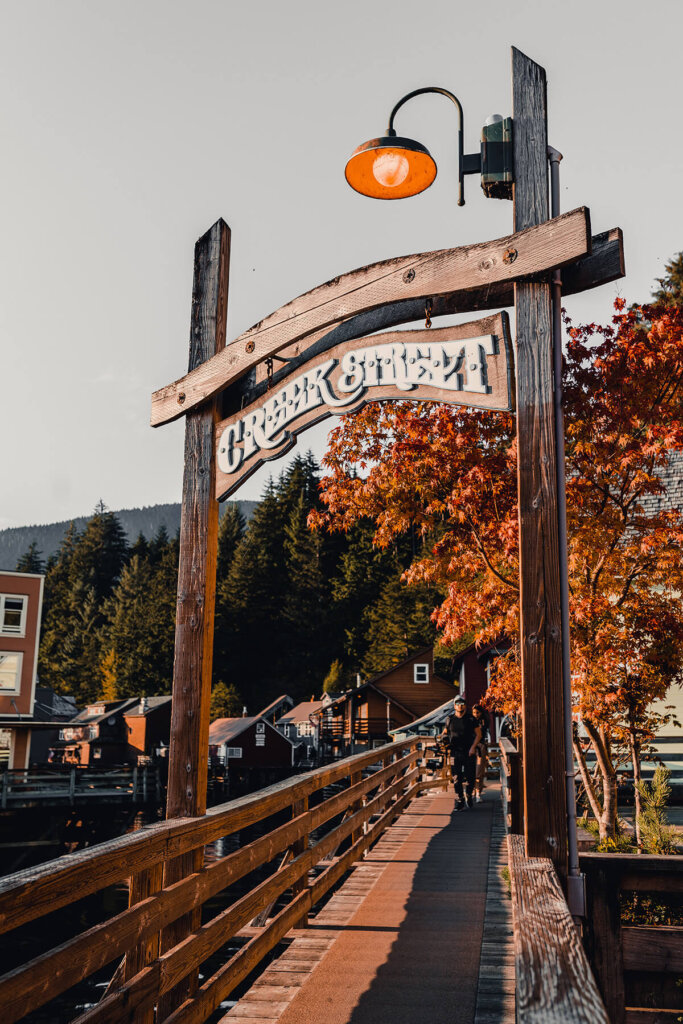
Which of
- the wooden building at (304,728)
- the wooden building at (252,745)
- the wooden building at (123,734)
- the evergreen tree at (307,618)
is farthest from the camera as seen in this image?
the evergreen tree at (307,618)

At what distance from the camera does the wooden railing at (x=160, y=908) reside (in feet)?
9.55

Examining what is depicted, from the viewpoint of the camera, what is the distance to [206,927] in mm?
4559

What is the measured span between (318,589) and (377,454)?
252ft

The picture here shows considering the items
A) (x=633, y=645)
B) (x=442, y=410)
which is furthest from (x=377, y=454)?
(x=633, y=645)

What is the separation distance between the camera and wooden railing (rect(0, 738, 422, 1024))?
291 cm

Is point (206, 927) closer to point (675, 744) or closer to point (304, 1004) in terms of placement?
point (304, 1004)

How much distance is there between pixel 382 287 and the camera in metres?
5.12

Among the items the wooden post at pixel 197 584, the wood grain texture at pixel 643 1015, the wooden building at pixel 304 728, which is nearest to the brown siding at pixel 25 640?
the wooden building at pixel 304 728

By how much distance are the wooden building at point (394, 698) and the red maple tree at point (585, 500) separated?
153ft

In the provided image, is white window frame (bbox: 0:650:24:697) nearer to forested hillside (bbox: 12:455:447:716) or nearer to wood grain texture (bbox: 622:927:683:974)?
forested hillside (bbox: 12:455:447:716)

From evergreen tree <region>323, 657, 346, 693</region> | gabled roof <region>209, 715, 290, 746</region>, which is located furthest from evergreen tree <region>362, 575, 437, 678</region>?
gabled roof <region>209, 715, 290, 746</region>

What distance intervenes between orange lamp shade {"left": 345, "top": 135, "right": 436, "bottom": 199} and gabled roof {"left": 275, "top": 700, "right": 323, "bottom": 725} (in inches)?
2423

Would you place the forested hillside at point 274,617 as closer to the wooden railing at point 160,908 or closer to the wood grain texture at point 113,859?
the wooden railing at point 160,908

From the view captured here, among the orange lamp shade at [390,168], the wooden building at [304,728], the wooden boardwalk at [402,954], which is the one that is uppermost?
the orange lamp shade at [390,168]
